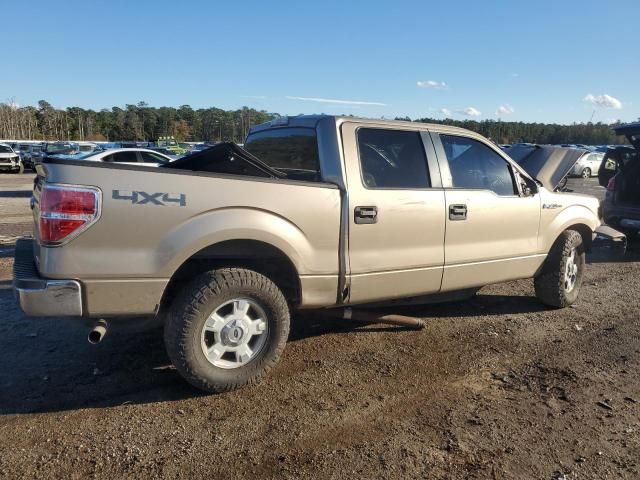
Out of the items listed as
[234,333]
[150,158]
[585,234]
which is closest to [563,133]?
[150,158]

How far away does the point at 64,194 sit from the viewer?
3107 millimetres

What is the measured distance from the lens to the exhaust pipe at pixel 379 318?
4477 mm

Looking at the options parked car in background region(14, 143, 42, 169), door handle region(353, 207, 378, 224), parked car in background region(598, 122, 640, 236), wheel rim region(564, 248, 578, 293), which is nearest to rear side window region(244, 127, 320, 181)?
door handle region(353, 207, 378, 224)

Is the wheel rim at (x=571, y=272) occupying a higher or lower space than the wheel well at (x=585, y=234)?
lower

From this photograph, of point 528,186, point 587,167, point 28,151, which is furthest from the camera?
point 28,151

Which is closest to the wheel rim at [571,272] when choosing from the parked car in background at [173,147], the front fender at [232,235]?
the front fender at [232,235]

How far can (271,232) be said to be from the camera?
3.65 m

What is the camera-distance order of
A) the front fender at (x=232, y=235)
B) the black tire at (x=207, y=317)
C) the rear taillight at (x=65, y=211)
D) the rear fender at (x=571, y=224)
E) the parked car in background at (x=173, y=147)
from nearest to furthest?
the rear taillight at (x=65, y=211) → the front fender at (x=232, y=235) → the black tire at (x=207, y=317) → the rear fender at (x=571, y=224) → the parked car in background at (x=173, y=147)

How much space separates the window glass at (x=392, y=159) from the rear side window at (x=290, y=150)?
1.31 ft

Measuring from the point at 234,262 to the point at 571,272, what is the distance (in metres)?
3.98

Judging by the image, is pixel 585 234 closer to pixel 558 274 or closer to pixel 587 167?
pixel 558 274

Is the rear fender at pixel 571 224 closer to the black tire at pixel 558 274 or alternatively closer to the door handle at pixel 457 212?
the black tire at pixel 558 274

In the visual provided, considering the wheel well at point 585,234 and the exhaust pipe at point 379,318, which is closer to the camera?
the exhaust pipe at point 379,318

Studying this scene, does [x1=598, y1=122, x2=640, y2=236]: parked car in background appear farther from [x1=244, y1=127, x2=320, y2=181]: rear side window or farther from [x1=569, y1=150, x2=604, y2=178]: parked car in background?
[x1=569, y1=150, x2=604, y2=178]: parked car in background
